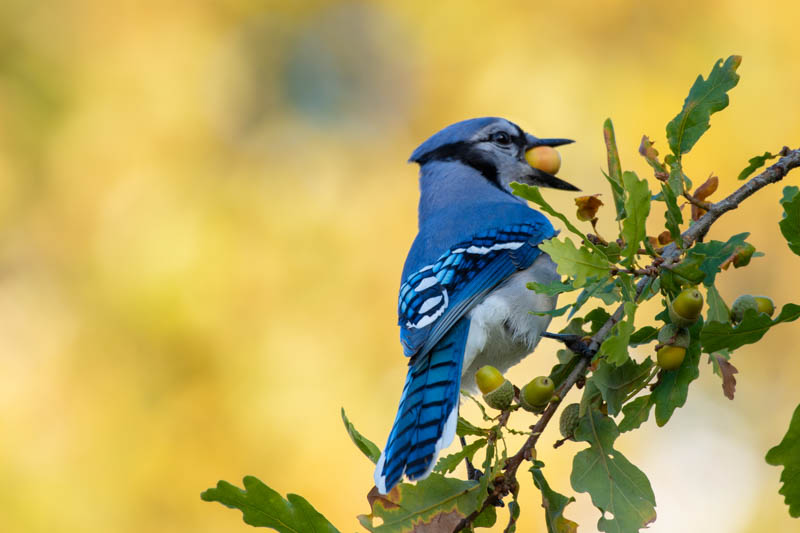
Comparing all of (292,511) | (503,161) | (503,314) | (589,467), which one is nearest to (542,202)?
(589,467)

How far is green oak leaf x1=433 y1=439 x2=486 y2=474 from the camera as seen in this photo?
4.41 feet

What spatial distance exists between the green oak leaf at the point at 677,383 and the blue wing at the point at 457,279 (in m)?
0.59

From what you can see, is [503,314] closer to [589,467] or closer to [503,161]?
[589,467]

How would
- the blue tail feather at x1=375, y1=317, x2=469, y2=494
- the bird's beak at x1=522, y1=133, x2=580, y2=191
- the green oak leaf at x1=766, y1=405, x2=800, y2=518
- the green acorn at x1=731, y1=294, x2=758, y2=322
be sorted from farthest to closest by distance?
the bird's beak at x1=522, y1=133, x2=580, y2=191 → the blue tail feather at x1=375, y1=317, x2=469, y2=494 → the green acorn at x1=731, y1=294, x2=758, y2=322 → the green oak leaf at x1=766, y1=405, x2=800, y2=518

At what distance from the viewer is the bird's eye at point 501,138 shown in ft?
8.87

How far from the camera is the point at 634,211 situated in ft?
3.85

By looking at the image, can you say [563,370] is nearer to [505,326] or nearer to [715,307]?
[715,307]

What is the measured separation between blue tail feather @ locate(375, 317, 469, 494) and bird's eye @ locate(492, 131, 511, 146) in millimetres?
967

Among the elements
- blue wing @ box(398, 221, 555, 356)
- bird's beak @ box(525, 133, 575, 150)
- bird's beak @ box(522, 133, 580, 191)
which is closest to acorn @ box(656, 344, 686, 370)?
blue wing @ box(398, 221, 555, 356)

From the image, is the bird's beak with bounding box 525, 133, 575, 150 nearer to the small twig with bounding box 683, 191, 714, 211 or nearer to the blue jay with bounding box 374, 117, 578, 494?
the blue jay with bounding box 374, 117, 578, 494

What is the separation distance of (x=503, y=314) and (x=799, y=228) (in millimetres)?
827

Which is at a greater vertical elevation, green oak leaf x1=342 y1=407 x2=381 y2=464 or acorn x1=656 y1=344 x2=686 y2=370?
green oak leaf x1=342 y1=407 x2=381 y2=464

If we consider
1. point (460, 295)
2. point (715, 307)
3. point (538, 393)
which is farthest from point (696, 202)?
point (460, 295)

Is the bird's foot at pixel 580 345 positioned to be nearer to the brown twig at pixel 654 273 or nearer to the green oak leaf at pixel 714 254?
the brown twig at pixel 654 273
